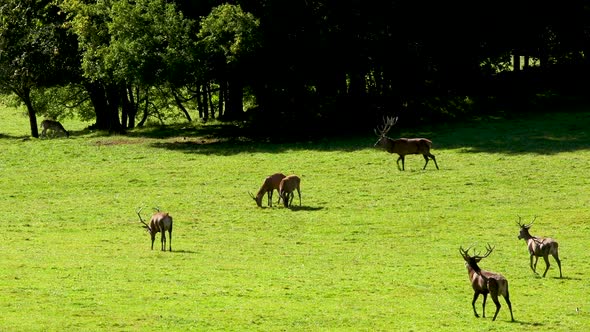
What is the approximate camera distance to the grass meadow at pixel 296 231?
22969 mm

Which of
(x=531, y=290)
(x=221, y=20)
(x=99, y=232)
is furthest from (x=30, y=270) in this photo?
(x=221, y=20)

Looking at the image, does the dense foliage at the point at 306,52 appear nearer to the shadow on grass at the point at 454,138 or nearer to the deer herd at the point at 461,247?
the shadow on grass at the point at 454,138

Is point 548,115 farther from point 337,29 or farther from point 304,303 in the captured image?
point 304,303

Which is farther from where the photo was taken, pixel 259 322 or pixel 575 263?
pixel 575 263

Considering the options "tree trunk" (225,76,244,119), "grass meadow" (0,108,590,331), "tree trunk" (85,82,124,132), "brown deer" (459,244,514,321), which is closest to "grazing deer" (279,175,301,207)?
"grass meadow" (0,108,590,331)

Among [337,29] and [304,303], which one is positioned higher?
[337,29]

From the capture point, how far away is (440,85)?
59.9 meters

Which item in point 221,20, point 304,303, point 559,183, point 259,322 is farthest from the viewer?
point 221,20

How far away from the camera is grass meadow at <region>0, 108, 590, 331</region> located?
23.0 metres

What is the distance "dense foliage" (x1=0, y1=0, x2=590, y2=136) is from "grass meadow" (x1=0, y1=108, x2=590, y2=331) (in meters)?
3.40

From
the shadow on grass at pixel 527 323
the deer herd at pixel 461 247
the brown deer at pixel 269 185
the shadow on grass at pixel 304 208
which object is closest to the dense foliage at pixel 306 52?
the deer herd at pixel 461 247

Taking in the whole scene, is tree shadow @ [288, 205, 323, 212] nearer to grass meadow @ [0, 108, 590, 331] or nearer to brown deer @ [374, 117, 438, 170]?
grass meadow @ [0, 108, 590, 331]

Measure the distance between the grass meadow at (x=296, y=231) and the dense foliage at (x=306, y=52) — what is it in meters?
3.40

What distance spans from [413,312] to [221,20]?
103ft
